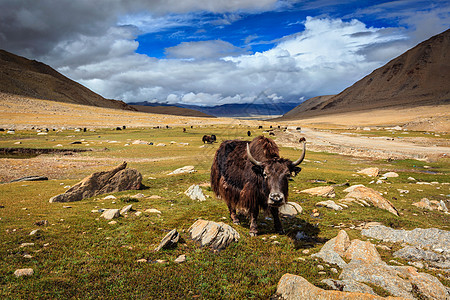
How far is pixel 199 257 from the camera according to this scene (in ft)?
19.6

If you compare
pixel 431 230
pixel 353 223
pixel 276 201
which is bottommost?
pixel 353 223

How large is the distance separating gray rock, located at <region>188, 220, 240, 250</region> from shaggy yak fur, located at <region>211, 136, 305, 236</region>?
4.06 ft

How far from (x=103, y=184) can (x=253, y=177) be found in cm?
843

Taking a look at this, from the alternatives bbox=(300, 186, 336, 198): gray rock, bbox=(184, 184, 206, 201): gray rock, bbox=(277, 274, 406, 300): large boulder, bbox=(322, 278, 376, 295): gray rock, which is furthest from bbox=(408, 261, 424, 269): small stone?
bbox=(184, 184, 206, 201): gray rock

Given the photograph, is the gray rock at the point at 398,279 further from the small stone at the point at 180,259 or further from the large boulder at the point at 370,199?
the large boulder at the point at 370,199

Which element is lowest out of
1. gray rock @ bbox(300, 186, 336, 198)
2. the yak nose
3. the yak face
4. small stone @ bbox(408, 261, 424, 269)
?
gray rock @ bbox(300, 186, 336, 198)

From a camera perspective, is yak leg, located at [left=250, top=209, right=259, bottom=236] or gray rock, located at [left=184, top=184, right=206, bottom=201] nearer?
yak leg, located at [left=250, top=209, right=259, bottom=236]

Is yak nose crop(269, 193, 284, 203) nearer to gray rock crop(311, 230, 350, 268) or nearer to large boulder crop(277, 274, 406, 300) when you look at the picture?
gray rock crop(311, 230, 350, 268)

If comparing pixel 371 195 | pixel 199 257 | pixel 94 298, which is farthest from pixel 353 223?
pixel 94 298

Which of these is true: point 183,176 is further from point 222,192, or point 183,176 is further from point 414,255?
point 414,255

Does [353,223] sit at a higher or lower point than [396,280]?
lower

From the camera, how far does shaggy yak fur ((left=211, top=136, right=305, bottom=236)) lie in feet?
23.4

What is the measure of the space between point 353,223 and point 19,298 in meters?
9.57

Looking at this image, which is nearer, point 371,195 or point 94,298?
point 94,298
